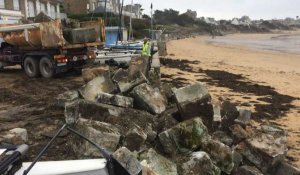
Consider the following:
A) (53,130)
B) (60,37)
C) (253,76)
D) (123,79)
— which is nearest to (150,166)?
(53,130)

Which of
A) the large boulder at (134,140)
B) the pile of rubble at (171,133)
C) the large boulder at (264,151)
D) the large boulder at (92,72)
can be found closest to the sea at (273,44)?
the large boulder at (92,72)

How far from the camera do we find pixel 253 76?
20.8m

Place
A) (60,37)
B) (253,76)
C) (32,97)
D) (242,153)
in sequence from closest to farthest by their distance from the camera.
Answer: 1. (242,153)
2. (32,97)
3. (60,37)
4. (253,76)

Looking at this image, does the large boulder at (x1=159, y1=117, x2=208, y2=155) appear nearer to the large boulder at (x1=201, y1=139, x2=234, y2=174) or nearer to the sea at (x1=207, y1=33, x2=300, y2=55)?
the large boulder at (x1=201, y1=139, x2=234, y2=174)

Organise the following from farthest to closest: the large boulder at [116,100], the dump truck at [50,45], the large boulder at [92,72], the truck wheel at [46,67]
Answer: the truck wheel at [46,67] → the dump truck at [50,45] → the large boulder at [92,72] → the large boulder at [116,100]

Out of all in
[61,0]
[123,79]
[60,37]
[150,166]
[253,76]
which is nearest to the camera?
[150,166]

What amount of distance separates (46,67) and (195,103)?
10453mm

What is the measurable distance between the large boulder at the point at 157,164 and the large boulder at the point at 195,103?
208 centimetres

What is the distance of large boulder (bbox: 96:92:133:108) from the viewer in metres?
8.41

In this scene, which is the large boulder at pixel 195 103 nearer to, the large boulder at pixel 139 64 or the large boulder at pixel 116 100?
the large boulder at pixel 116 100

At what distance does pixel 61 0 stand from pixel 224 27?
253 ft

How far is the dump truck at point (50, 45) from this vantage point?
16141 millimetres

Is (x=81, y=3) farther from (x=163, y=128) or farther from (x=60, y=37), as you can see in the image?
(x=163, y=128)

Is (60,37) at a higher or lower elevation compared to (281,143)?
higher
